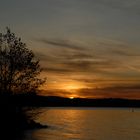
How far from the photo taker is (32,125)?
71750 millimetres

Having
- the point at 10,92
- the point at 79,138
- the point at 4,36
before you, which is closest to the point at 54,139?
the point at 79,138

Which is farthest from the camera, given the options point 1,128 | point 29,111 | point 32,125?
point 32,125

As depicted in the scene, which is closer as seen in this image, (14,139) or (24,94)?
(14,139)

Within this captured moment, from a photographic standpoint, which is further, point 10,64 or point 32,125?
point 32,125

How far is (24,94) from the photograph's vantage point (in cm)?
6122

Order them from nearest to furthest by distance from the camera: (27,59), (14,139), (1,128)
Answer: (14,139) → (1,128) → (27,59)

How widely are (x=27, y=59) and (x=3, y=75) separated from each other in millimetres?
4603

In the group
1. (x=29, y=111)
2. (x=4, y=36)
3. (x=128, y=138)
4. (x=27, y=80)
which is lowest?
(x=128, y=138)

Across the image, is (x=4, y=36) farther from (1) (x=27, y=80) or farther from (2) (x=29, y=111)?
(2) (x=29, y=111)

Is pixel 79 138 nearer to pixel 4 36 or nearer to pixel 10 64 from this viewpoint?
pixel 10 64

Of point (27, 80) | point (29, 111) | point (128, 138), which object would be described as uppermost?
point (27, 80)

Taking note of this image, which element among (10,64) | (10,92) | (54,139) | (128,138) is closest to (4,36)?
(10,64)

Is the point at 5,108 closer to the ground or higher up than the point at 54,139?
higher up

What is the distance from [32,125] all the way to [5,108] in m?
12.7
